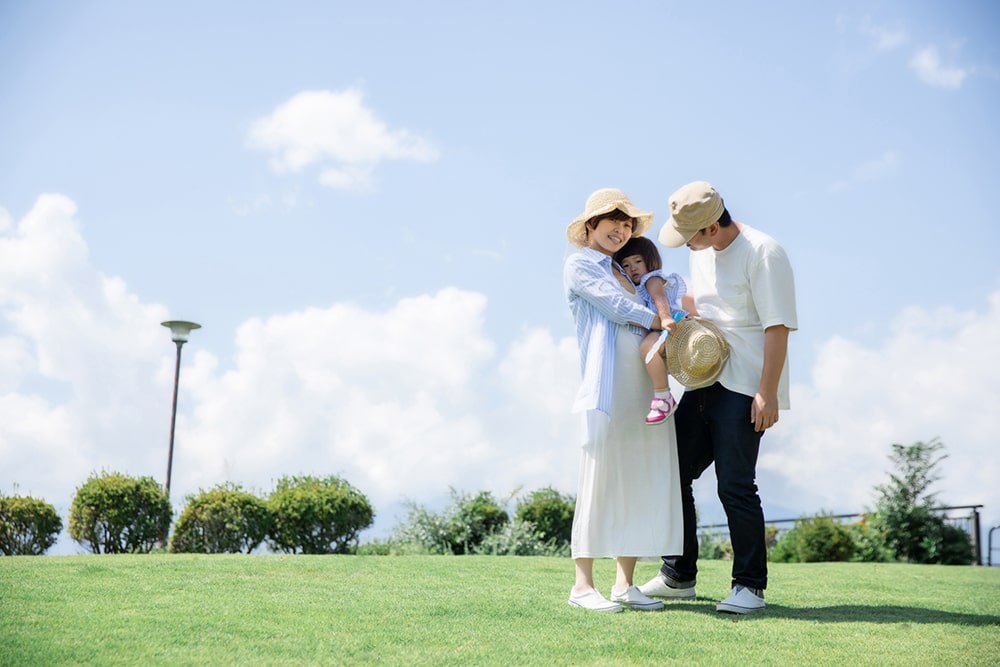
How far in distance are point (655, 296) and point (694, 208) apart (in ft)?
1.84

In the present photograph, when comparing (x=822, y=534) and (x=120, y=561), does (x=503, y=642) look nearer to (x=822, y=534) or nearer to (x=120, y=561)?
(x=120, y=561)

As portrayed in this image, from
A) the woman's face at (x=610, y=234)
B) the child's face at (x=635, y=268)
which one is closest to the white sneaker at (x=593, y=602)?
the child's face at (x=635, y=268)

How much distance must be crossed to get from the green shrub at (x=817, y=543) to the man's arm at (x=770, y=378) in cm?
888

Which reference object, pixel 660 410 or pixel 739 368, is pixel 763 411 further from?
pixel 660 410

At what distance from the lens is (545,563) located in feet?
27.3

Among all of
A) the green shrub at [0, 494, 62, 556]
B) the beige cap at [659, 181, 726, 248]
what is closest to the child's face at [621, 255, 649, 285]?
the beige cap at [659, 181, 726, 248]

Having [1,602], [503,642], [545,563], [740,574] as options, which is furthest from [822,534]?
[1,602]

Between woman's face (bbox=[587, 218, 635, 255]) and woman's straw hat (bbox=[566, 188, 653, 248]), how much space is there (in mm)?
59

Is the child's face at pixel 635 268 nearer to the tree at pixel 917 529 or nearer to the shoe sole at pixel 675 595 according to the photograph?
the shoe sole at pixel 675 595

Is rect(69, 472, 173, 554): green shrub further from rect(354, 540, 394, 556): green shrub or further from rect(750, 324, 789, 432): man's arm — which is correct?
rect(750, 324, 789, 432): man's arm

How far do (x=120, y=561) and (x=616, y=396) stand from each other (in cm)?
486

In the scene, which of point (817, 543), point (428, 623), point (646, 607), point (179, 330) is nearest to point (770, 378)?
point (646, 607)

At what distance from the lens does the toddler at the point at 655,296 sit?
4.83 m

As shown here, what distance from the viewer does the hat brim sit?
502 centimetres
